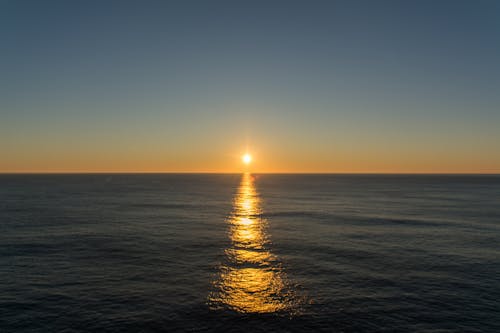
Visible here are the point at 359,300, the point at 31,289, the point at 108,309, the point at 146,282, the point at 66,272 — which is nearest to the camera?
the point at 108,309

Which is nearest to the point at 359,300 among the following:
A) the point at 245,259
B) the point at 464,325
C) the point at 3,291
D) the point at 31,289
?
the point at 464,325

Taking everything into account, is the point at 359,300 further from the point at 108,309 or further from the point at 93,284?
the point at 93,284

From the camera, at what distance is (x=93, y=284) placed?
4506 centimetres

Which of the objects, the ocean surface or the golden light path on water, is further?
the golden light path on water

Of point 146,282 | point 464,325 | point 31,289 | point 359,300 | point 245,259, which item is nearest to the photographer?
point 464,325

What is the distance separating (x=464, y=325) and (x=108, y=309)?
129 ft

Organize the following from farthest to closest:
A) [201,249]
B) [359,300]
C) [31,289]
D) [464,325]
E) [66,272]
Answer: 1. [201,249]
2. [66,272]
3. [31,289]
4. [359,300]
5. [464,325]

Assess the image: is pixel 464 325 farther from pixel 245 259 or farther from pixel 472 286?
pixel 245 259

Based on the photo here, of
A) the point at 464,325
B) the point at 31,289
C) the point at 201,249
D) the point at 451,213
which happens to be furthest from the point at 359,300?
the point at 451,213

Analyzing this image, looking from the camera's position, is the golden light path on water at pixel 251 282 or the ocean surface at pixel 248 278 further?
the golden light path on water at pixel 251 282

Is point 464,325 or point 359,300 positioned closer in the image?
point 464,325

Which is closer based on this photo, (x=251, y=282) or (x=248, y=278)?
(x=251, y=282)

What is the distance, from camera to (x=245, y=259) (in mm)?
58938

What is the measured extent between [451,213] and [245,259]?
87.8 m
